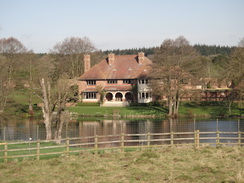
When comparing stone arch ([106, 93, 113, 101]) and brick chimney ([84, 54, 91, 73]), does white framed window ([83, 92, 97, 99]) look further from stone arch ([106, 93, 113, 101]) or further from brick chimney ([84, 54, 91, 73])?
brick chimney ([84, 54, 91, 73])

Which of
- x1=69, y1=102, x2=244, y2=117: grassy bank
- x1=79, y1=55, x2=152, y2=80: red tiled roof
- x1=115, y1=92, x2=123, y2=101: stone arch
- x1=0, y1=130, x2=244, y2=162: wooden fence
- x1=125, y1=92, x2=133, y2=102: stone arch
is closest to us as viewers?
x1=0, y1=130, x2=244, y2=162: wooden fence

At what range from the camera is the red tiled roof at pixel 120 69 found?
6692cm

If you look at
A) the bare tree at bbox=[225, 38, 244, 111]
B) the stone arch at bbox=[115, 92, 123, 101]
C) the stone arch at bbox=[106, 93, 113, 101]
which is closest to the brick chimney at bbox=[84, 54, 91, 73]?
the stone arch at bbox=[106, 93, 113, 101]

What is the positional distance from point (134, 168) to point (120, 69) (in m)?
52.7

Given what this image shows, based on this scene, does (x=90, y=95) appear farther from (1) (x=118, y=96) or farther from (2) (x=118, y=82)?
(2) (x=118, y=82)

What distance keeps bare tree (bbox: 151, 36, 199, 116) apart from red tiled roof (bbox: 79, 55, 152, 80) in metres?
11.7

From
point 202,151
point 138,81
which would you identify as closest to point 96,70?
point 138,81

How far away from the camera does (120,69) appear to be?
226 feet

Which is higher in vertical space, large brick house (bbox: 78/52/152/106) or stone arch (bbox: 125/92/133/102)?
large brick house (bbox: 78/52/152/106)

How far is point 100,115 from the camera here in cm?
5522

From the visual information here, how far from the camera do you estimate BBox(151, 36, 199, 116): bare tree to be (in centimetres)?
5241

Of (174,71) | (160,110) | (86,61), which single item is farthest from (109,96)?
(174,71)

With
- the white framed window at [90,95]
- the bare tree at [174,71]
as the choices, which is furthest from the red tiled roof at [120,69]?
the bare tree at [174,71]

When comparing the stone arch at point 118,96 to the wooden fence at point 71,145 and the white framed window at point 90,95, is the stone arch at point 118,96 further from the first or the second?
the wooden fence at point 71,145
